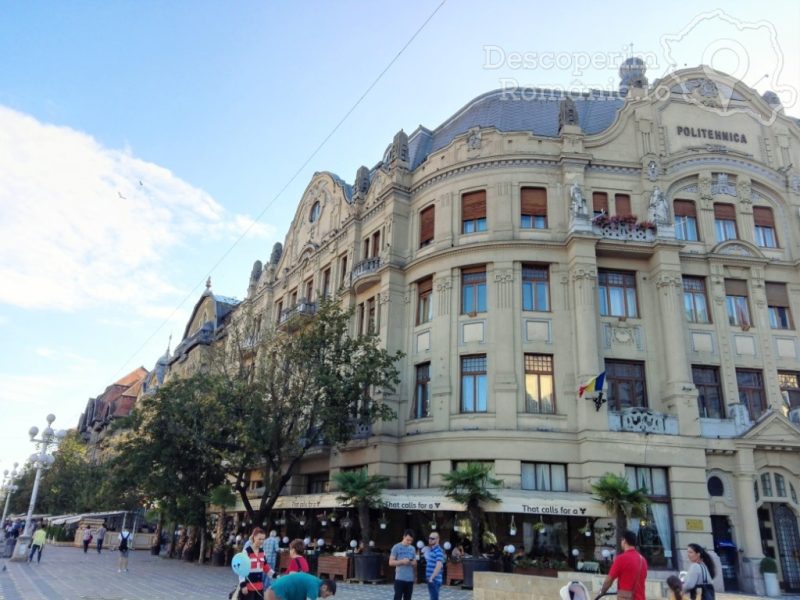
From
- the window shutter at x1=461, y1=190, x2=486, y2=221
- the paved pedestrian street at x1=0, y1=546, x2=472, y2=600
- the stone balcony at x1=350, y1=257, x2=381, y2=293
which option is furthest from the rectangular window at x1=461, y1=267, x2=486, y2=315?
the paved pedestrian street at x1=0, y1=546, x2=472, y2=600

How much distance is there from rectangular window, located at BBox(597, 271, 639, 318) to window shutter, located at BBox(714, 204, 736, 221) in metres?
5.07

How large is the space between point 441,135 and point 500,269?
9.95 meters

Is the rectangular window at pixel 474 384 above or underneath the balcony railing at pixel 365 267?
underneath

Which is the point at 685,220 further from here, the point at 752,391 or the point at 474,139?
the point at 474,139

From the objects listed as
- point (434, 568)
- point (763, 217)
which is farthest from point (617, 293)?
point (434, 568)

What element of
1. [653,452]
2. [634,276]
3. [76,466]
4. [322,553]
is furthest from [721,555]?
[76,466]

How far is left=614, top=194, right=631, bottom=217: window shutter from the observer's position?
2681 centimetres

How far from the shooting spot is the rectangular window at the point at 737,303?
1012 inches

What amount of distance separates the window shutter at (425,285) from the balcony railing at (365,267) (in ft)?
7.51

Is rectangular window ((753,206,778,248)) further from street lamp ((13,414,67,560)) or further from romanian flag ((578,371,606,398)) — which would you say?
street lamp ((13,414,67,560))

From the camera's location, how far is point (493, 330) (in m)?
24.6

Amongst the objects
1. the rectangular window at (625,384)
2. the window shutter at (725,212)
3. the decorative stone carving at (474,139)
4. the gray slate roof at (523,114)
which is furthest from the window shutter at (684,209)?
the decorative stone carving at (474,139)

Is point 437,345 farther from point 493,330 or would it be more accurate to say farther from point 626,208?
point 626,208

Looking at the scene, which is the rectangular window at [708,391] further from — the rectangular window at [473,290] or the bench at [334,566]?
the bench at [334,566]
